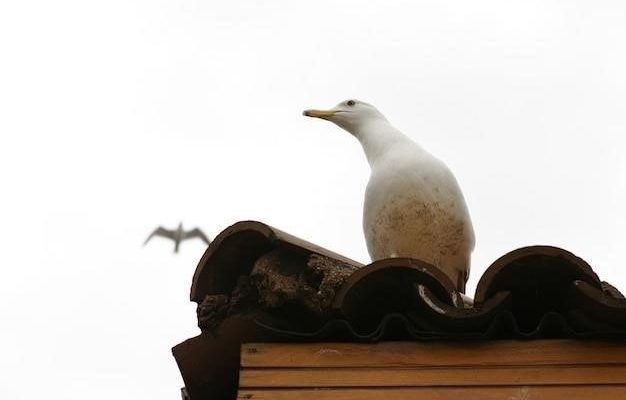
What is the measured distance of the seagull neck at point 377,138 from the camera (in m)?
6.08

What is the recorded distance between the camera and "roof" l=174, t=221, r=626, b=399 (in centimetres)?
394

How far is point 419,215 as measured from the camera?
5367 millimetres

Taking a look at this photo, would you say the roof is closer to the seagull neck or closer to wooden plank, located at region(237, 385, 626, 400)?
wooden plank, located at region(237, 385, 626, 400)

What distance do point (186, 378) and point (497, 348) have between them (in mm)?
1112

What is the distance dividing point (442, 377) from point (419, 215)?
1.59m

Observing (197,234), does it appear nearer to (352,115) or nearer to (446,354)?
(352,115)

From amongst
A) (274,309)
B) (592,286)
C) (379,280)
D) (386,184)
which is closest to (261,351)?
(274,309)

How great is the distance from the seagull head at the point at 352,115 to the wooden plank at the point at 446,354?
2828mm

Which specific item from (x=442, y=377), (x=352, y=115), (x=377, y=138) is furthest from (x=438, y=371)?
(x=352, y=115)

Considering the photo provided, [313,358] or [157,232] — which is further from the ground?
[157,232]

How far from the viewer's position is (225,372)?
14.1 feet

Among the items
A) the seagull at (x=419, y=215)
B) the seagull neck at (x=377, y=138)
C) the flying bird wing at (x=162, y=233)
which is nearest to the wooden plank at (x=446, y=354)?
the seagull at (x=419, y=215)

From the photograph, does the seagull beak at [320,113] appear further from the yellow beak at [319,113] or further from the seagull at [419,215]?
the seagull at [419,215]

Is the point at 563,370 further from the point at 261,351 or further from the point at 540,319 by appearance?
the point at 261,351
